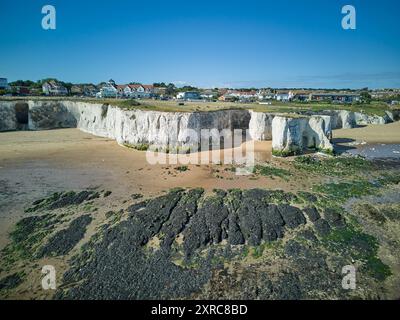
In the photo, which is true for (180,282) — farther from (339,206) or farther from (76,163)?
(76,163)

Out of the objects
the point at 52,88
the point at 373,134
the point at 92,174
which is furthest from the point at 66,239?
the point at 52,88

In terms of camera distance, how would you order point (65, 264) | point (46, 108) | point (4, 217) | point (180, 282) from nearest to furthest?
point (180, 282) → point (65, 264) → point (4, 217) → point (46, 108)

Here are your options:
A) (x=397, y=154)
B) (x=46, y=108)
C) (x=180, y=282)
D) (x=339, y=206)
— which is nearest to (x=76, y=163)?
(x=180, y=282)

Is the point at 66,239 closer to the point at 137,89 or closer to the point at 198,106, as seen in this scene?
the point at 198,106

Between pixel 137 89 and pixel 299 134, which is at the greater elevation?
pixel 137 89

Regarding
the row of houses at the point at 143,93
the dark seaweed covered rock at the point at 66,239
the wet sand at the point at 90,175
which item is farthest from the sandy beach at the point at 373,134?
the row of houses at the point at 143,93

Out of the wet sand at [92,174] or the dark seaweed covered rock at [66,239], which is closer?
the dark seaweed covered rock at [66,239]

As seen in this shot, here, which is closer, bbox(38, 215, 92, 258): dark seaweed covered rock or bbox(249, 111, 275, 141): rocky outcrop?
bbox(38, 215, 92, 258): dark seaweed covered rock

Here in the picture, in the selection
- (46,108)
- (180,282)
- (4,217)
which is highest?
(46,108)

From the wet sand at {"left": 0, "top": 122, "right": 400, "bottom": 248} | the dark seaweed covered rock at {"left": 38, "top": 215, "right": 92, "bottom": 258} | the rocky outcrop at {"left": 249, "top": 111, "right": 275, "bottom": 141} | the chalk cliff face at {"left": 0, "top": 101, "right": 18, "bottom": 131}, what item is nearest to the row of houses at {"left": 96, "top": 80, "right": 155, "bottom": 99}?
the chalk cliff face at {"left": 0, "top": 101, "right": 18, "bottom": 131}

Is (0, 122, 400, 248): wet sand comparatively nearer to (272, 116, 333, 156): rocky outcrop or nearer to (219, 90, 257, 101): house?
(272, 116, 333, 156): rocky outcrop

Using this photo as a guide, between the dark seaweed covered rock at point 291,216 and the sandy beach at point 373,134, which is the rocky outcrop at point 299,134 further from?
the dark seaweed covered rock at point 291,216
